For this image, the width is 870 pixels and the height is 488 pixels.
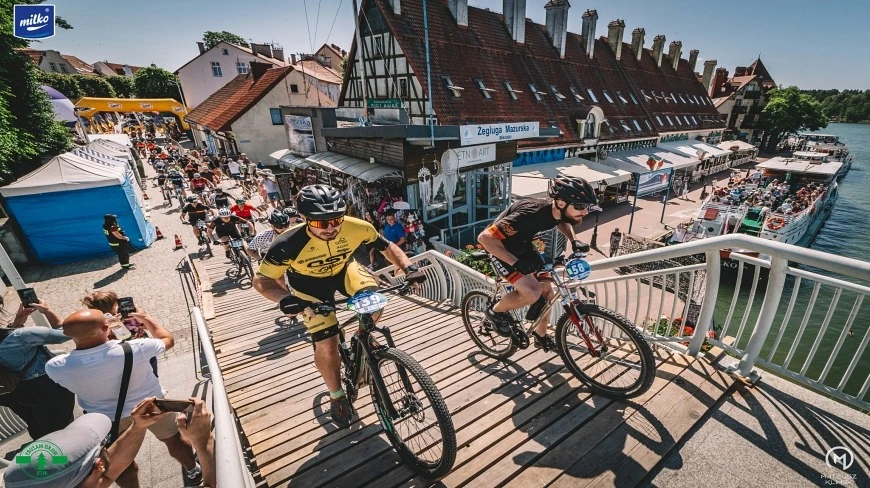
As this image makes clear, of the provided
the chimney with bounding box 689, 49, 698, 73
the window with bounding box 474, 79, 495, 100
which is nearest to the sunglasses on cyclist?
the window with bounding box 474, 79, 495, 100

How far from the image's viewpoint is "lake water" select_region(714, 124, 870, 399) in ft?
37.4

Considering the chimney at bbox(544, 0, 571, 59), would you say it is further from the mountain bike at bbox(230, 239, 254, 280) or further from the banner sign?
the mountain bike at bbox(230, 239, 254, 280)

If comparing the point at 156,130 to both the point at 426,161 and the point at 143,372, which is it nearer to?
the point at 426,161

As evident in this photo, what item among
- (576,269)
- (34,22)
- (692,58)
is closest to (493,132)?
(576,269)

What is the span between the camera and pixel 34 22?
7.44m

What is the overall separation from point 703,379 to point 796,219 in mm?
22582

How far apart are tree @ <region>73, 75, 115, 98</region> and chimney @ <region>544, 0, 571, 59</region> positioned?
65231mm

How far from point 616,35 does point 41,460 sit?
124 ft

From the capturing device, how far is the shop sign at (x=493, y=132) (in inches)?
414

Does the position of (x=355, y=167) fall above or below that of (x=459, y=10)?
below

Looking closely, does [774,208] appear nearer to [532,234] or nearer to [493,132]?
[493,132]

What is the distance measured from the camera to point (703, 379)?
3055 millimetres

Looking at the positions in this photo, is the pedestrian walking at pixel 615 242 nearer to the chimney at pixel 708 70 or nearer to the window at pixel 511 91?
the window at pixel 511 91

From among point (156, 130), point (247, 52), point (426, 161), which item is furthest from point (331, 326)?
point (156, 130)
